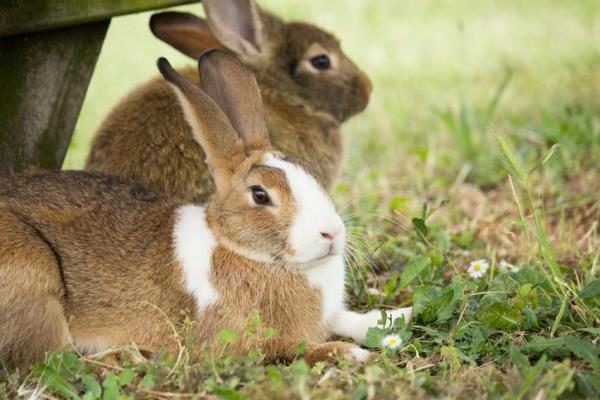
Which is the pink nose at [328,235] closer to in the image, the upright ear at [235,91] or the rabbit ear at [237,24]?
the upright ear at [235,91]

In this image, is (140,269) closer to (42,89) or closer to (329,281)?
(329,281)

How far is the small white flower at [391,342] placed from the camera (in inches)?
150

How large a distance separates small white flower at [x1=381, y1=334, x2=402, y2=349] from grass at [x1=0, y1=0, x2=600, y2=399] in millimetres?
42

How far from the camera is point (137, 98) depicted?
522cm

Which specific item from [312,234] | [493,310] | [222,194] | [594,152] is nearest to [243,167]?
[222,194]

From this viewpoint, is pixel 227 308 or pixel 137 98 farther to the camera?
pixel 137 98

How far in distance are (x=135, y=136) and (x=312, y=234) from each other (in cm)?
152

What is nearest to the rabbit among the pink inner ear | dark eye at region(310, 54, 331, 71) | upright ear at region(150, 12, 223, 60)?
the pink inner ear

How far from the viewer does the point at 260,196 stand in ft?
12.8

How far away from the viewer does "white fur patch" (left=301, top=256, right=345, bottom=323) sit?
4004mm

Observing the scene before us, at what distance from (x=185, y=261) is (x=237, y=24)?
1.97 meters

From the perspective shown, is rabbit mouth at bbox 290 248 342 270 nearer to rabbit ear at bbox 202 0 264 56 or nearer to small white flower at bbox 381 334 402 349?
small white flower at bbox 381 334 402 349

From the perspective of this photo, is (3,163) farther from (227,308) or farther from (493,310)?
Result: (493,310)

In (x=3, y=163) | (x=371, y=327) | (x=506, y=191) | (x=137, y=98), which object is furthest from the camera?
(x=506, y=191)
